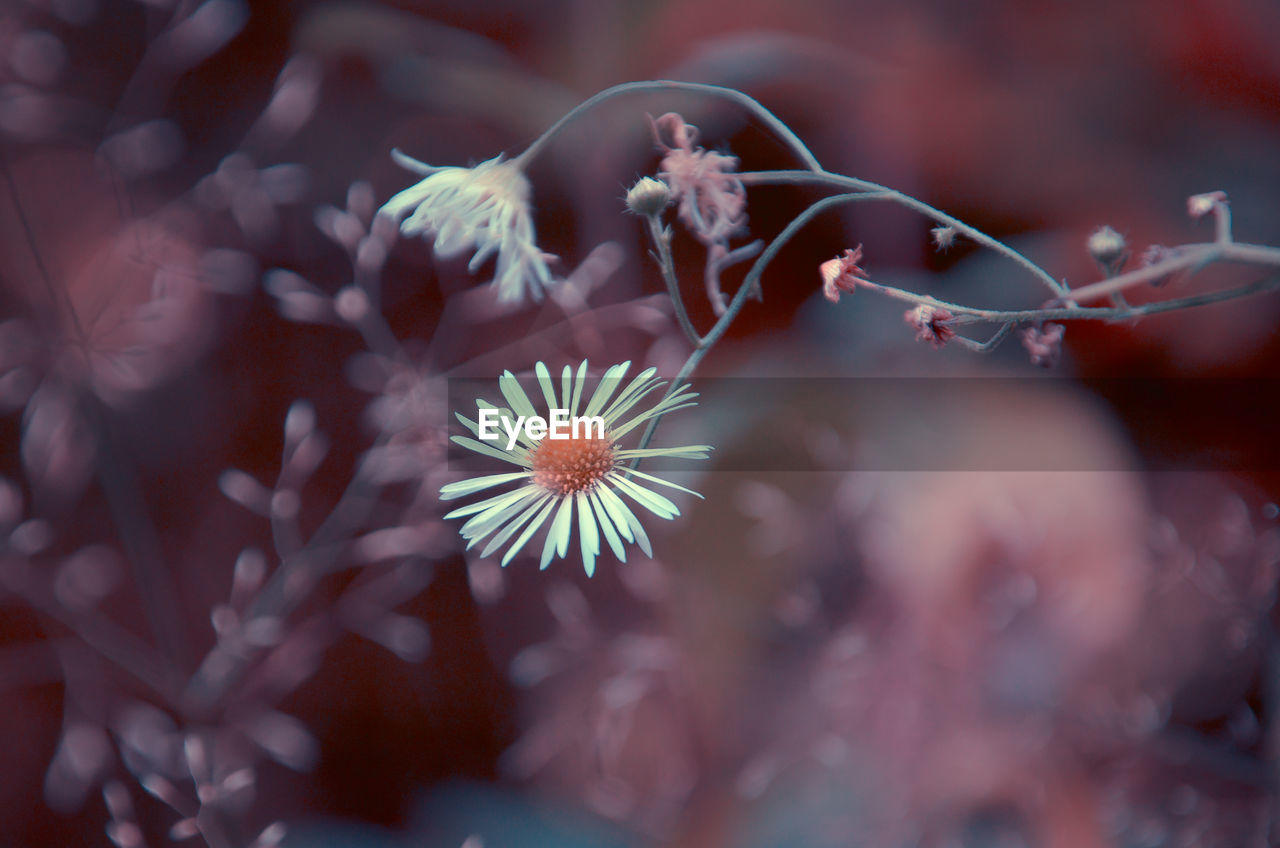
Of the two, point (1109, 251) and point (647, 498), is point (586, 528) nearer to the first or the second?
point (647, 498)

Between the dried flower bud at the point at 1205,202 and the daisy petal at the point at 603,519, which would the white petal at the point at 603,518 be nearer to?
the daisy petal at the point at 603,519

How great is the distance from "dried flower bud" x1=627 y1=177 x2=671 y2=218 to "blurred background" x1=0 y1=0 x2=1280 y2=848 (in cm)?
29

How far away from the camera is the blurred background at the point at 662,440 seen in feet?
1.69

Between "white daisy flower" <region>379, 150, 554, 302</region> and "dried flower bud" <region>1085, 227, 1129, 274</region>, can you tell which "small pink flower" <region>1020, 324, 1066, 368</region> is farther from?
"white daisy flower" <region>379, 150, 554, 302</region>

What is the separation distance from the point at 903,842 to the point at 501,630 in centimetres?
39

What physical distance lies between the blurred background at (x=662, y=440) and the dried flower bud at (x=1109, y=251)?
12.0 inches

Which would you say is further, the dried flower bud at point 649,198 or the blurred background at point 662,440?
the blurred background at point 662,440

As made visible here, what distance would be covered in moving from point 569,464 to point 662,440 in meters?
0.26

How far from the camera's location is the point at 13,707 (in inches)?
21.4

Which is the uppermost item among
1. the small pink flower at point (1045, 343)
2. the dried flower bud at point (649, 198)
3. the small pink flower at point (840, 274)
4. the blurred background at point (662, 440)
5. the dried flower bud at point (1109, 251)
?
the dried flower bud at point (649, 198)

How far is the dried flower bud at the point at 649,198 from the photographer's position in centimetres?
25

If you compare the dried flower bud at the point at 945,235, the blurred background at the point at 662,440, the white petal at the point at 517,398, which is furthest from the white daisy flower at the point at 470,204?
the blurred background at the point at 662,440

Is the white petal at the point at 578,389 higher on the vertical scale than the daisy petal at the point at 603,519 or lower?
higher

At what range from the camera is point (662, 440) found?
0.52 meters
